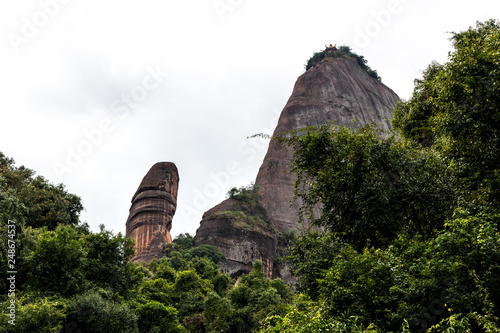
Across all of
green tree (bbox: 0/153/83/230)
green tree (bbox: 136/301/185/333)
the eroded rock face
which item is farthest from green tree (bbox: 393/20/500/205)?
the eroded rock face

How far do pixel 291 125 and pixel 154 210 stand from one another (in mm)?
29567

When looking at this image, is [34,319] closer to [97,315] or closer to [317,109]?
[97,315]

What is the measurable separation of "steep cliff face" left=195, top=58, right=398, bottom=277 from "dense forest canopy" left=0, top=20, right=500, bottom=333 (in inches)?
1105

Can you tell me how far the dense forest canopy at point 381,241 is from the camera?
9.19 m

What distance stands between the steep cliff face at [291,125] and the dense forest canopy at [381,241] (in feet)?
92.1

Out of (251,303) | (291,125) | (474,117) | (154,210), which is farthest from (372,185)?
(291,125)

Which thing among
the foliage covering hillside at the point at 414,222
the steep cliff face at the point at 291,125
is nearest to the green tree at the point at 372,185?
the foliage covering hillside at the point at 414,222

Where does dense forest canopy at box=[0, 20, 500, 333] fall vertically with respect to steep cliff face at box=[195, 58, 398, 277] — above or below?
below

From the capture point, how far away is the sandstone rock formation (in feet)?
173

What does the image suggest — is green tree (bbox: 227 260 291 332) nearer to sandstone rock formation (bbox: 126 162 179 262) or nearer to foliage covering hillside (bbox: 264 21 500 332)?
foliage covering hillside (bbox: 264 21 500 332)

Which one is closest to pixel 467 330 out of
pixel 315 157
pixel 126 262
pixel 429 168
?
pixel 429 168

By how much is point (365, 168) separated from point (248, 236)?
41548mm

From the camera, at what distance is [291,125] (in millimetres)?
75438

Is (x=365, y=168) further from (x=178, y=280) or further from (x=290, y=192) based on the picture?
(x=290, y=192)
